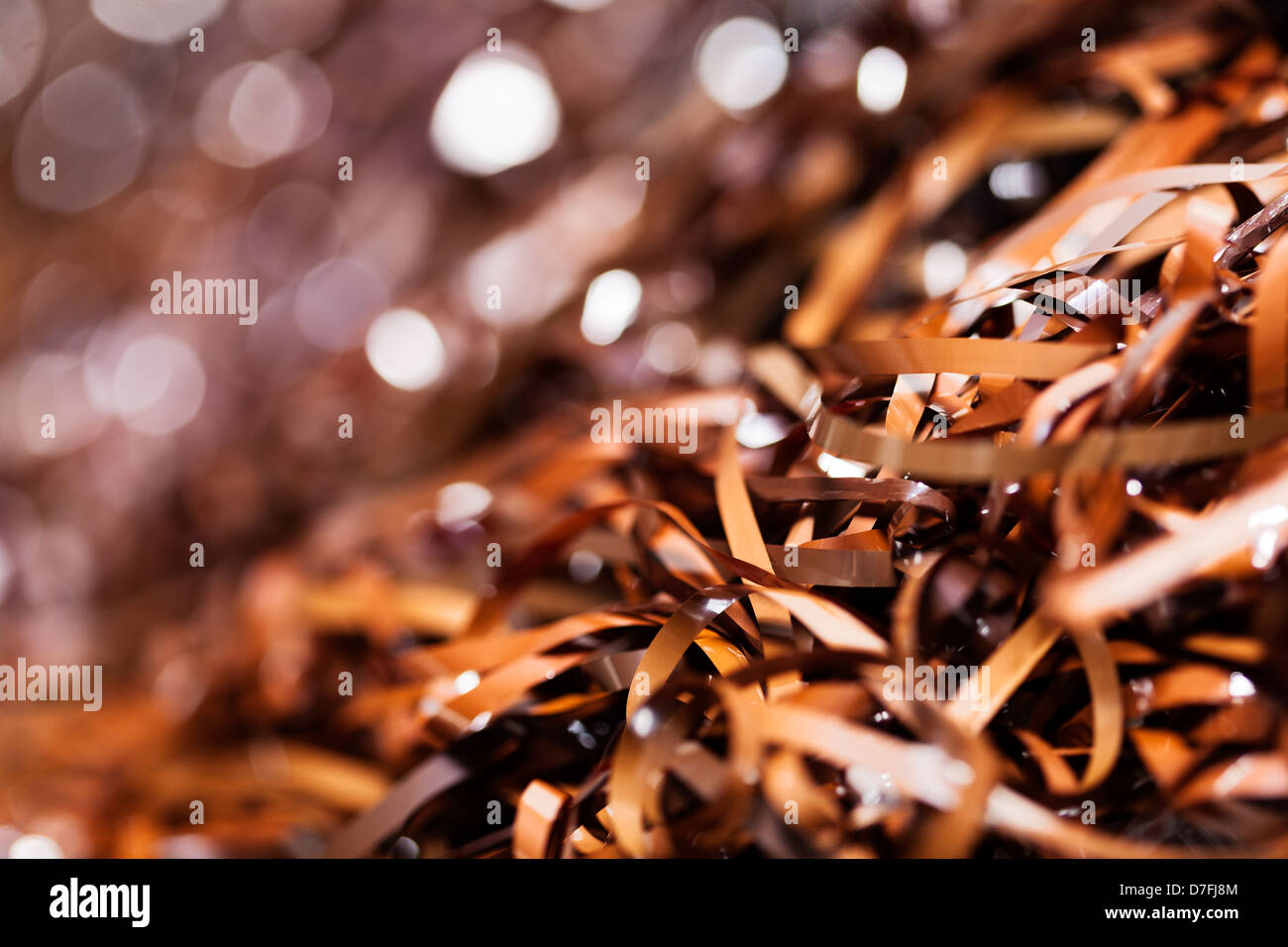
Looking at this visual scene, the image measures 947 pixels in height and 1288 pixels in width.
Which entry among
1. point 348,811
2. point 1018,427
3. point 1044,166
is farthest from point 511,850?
point 1044,166

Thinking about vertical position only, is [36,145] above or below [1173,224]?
above

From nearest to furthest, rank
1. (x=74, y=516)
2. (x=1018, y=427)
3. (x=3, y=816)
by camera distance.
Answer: (x=1018, y=427)
(x=3, y=816)
(x=74, y=516)

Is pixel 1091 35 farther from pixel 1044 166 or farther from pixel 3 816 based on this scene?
pixel 3 816

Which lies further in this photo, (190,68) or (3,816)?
(190,68)

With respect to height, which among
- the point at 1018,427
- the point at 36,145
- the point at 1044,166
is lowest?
the point at 1018,427

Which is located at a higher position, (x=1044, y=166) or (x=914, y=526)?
(x=1044, y=166)

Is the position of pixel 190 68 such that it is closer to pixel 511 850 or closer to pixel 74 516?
pixel 74 516

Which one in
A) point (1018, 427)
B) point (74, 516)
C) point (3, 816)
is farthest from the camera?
point (74, 516)

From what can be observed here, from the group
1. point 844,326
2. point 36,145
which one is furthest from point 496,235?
point 36,145

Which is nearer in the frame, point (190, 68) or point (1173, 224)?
point (1173, 224)
